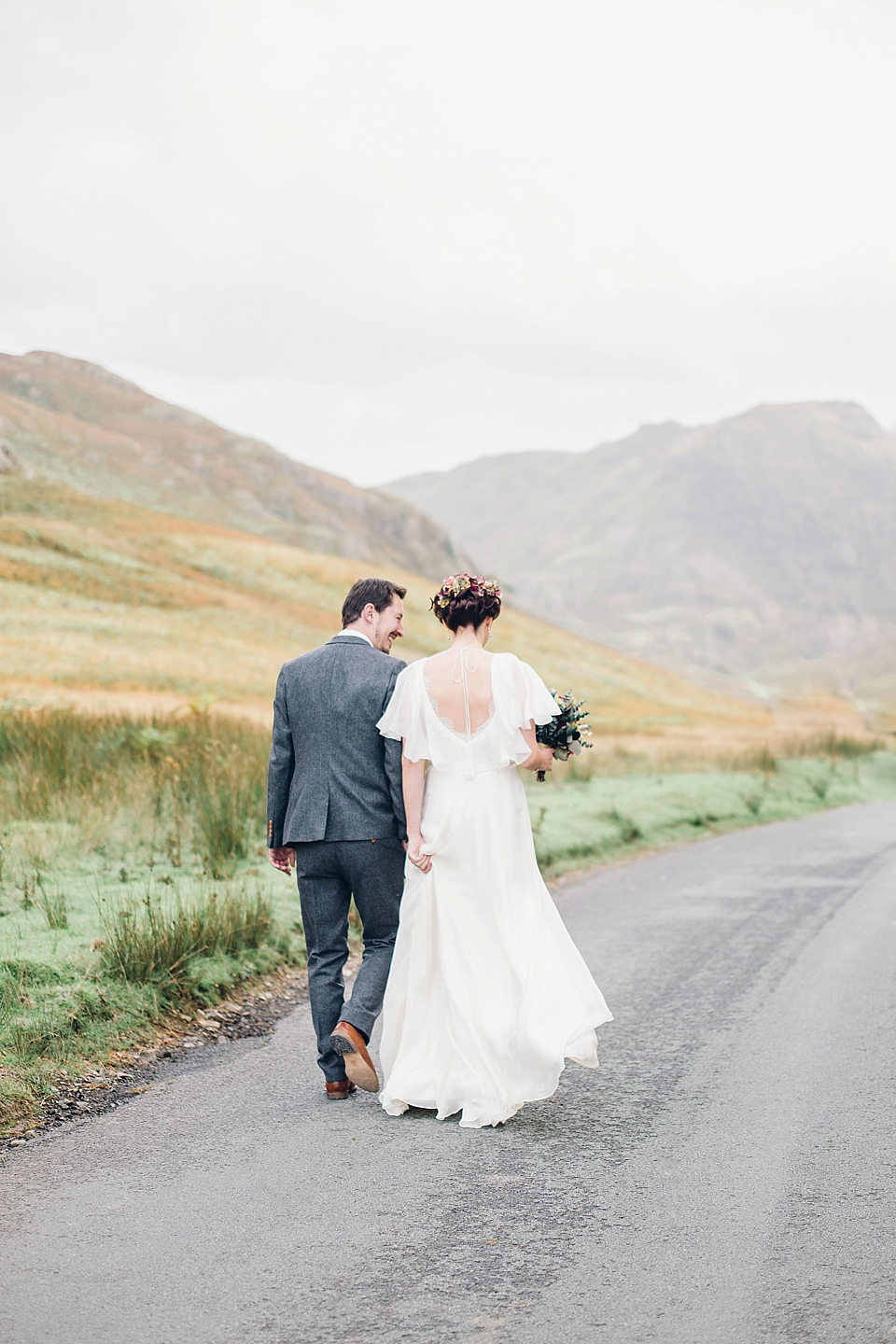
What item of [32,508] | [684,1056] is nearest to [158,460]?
[32,508]

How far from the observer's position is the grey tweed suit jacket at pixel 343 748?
5785 mm

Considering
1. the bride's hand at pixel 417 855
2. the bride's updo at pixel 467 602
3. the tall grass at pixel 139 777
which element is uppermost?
the bride's updo at pixel 467 602

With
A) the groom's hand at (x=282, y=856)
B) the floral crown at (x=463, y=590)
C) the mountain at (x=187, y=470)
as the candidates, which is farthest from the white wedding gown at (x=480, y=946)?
the mountain at (x=187, y=470)

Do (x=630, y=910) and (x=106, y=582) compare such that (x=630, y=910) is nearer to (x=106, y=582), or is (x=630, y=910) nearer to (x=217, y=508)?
(x=106, y=582)

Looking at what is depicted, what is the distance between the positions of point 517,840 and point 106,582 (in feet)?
231

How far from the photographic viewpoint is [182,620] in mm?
70750

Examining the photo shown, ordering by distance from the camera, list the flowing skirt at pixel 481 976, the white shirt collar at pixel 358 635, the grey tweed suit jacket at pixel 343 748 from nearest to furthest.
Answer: the flowing skirt at pixel 481 976
the grey tweed suit jacket at pixel 343 748
the white shirt collar at pixel 358 635

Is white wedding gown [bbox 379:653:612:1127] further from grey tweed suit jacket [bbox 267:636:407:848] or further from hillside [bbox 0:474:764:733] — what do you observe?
hillside [bbox 0:474:764:733]

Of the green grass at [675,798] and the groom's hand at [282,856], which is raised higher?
the groom's hand at [282,856]

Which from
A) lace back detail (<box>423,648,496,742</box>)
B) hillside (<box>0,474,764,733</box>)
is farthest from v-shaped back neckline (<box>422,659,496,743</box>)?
hillside (<box>0,474,764,733</box>)

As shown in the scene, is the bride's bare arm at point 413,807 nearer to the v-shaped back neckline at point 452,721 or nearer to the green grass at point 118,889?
the v-shaped back neckline at point 452,721

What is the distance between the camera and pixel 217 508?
131875 mm

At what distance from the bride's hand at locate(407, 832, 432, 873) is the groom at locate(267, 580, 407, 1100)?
0.17 metres

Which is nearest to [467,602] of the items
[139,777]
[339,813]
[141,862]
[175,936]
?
[339,813]
